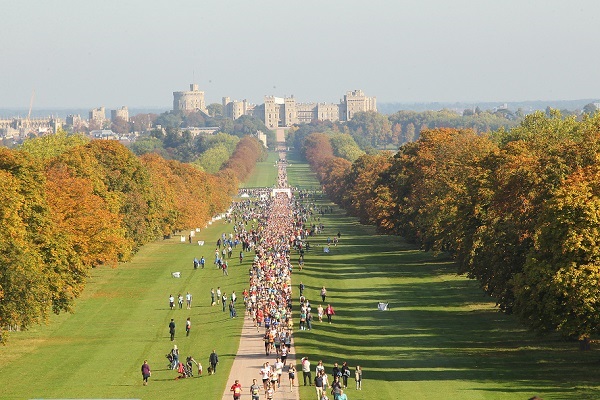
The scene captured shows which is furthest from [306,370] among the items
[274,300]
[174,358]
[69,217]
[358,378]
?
[69,217]

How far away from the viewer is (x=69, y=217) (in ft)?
290

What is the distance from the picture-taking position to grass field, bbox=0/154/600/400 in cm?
5097

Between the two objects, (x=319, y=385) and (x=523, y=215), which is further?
(x=523, y=215)

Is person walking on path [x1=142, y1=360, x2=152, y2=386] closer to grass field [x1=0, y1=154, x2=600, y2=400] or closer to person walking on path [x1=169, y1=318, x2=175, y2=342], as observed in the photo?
grass field [x1=0, y1=154, x2=600, y2=400]

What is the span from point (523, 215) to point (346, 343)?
11328mm

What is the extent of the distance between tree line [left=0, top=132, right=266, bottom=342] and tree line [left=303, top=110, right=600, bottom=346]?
23754 mm

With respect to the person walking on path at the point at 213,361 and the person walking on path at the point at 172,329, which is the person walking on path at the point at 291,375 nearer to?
the person walking on path at the point at 213,361

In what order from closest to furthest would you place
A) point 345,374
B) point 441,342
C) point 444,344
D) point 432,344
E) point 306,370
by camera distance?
point 345,374
point 306,370
point 444,344
point 432,344
point 441,342

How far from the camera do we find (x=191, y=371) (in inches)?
2202

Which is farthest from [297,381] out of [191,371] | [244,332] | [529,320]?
[244,332]

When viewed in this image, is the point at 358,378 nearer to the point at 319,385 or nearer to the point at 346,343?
the point at 319,385

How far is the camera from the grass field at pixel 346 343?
50969 millimetres

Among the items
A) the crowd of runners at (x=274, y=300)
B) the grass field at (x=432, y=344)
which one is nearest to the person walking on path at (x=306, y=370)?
the crowd of runners at (x=274, y=300)

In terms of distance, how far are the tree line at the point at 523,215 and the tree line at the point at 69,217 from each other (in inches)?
935
